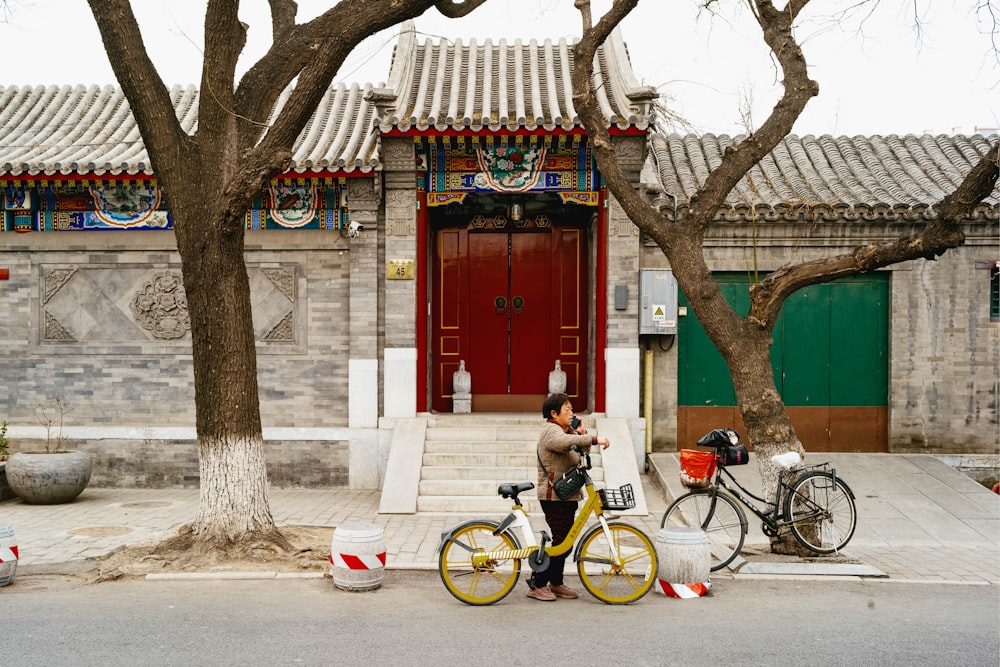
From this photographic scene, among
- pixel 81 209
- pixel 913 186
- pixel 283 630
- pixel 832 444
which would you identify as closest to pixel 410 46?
pixel 81 209

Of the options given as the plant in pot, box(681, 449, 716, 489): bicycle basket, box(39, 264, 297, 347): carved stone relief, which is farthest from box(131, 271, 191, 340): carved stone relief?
box(681, 449, 716, 489): bicycle basket

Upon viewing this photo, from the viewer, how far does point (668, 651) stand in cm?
512

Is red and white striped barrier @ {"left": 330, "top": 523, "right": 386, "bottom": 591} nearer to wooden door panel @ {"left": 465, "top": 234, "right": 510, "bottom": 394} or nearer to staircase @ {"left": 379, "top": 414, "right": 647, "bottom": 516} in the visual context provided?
staircase @ {"left": 379, "top": 414, "right": 647, "bottom": 516}

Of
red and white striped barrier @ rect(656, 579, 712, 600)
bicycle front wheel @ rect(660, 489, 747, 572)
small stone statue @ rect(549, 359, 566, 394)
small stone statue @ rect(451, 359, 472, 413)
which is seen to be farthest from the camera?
small stone statue @ rect(451, 359, 472, 413)

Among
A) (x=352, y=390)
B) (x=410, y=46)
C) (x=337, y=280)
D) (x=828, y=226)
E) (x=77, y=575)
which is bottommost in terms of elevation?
(x=77, y=575)

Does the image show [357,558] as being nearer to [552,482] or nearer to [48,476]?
[552,482]

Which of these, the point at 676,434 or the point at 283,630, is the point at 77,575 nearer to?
the point at 283,630

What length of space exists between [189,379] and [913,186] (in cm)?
1002

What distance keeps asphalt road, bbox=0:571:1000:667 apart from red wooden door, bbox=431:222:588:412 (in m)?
5.74

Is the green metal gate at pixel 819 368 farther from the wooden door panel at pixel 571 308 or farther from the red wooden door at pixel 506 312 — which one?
the red wooden door at pixel 506 312

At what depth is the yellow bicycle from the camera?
6.13 metres

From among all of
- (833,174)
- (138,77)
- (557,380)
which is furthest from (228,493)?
(833,174)

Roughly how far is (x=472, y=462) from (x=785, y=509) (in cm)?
394

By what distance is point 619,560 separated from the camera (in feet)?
20.2
